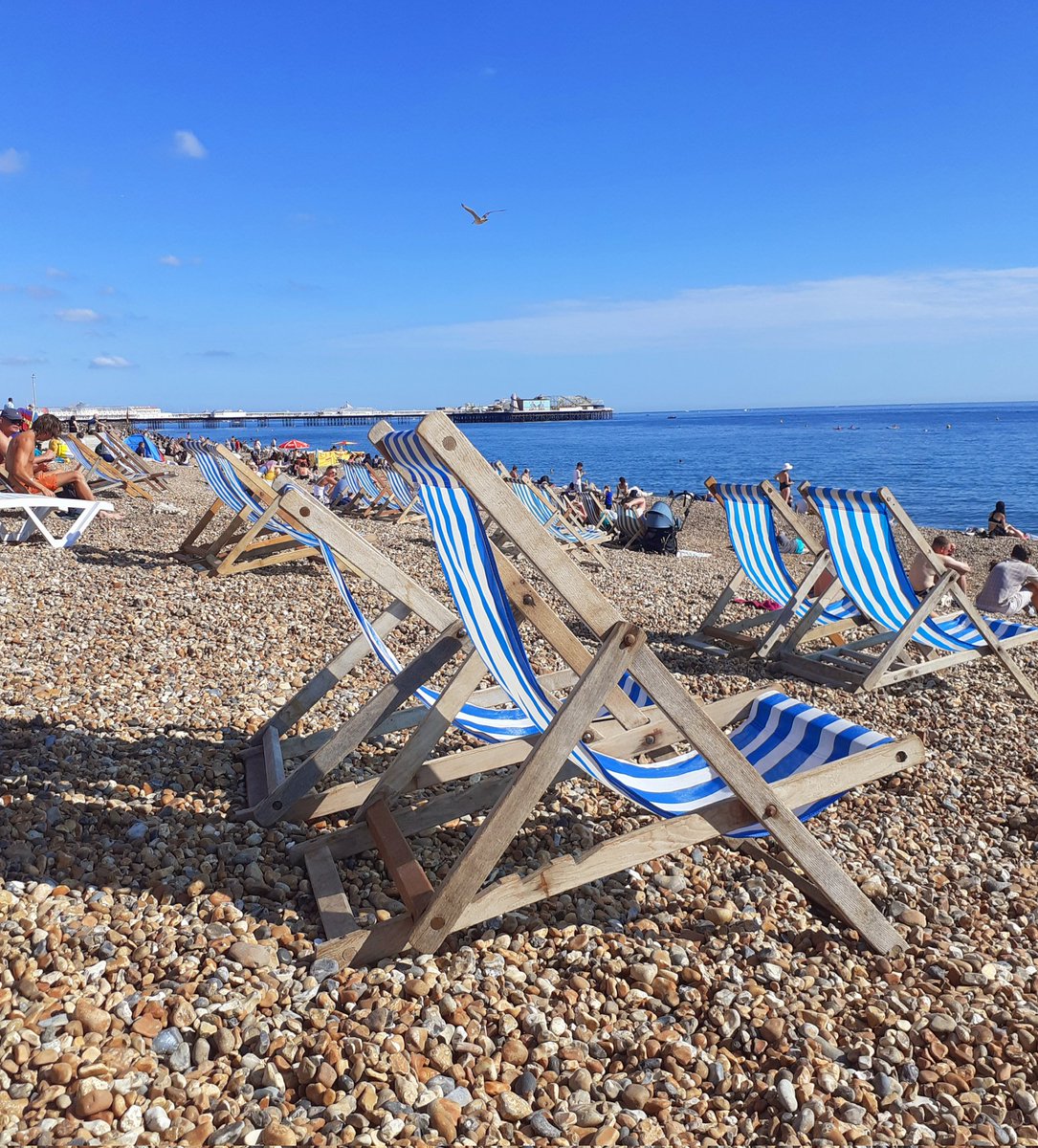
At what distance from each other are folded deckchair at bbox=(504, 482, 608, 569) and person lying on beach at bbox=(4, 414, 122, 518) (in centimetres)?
517

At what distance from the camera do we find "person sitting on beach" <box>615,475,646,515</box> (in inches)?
580

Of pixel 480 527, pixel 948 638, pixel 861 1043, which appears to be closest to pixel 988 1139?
pixel 861 1043

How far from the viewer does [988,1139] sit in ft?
6.14

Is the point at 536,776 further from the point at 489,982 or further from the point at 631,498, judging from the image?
the point at 631,498

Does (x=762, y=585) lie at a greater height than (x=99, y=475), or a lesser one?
lesser

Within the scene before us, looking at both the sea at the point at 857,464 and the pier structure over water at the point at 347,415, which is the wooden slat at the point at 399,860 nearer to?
the sea at the point at 857,464

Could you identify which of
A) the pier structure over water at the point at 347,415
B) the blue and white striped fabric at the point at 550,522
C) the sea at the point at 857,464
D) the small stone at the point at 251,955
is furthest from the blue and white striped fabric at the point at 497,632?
the pier structure over water at the point at 347,415

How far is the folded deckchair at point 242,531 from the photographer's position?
7.42m

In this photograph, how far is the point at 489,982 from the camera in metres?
2.29

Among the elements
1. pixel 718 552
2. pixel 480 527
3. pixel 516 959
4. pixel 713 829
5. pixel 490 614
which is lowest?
pixel 718 552

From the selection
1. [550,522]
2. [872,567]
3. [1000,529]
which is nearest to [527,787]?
[872,567]

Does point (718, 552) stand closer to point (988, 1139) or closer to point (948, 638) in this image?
point (948, 638)

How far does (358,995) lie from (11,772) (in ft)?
6.00

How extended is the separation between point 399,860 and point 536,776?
2.24 ft
